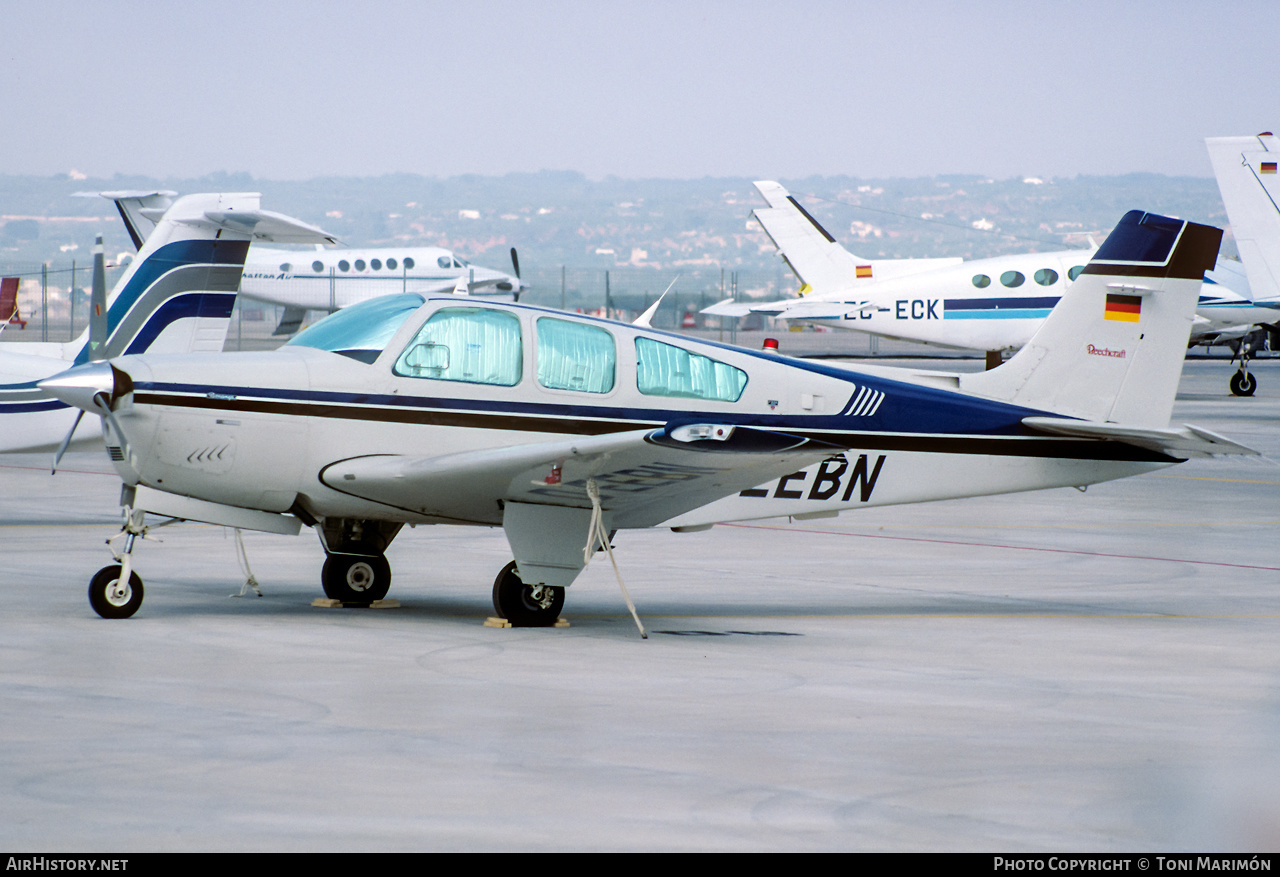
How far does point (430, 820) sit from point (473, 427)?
464cm

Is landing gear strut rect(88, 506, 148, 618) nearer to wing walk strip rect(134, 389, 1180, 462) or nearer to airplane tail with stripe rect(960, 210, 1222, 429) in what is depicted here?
wing walk strip rect(134, 389, 1180, 462)

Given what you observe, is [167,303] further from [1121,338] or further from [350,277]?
[350,277]

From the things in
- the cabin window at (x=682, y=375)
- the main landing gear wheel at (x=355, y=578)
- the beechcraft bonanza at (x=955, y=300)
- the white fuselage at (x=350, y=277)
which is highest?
the cabin window at (x=682, y=375)

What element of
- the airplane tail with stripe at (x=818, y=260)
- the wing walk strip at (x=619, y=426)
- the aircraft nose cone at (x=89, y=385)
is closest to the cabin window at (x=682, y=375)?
the wing walk strip at (x=619, y=426)

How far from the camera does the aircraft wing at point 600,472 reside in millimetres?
7953

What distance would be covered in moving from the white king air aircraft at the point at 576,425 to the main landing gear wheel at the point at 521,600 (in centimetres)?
1

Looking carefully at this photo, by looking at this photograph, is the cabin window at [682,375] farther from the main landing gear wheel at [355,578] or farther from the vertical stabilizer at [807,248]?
the vertical stabilizer at [807,248]

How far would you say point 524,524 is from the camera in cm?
903

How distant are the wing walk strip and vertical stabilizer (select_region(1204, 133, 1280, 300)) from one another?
68.8 ft

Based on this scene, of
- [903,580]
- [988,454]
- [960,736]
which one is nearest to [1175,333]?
[988,454]

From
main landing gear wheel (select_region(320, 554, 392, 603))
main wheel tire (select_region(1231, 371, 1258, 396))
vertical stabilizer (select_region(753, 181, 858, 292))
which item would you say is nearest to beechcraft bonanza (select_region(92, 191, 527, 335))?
vertical stabilizer (select_region(753, 181, 858, 292))

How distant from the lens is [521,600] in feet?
29.7

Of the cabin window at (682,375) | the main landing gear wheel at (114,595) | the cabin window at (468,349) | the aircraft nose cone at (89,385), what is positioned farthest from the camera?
the cabin window at (682,375)
